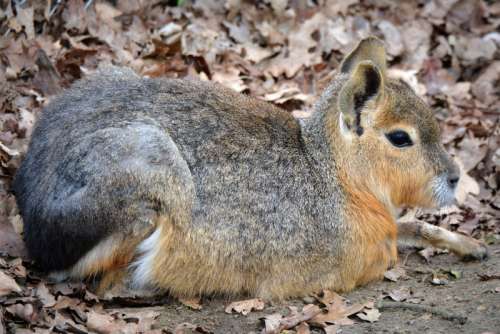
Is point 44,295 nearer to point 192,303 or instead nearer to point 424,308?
point 192,303

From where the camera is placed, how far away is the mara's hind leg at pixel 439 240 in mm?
6223

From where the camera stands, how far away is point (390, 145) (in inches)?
225

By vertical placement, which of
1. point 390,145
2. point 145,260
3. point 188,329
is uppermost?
point 390,145

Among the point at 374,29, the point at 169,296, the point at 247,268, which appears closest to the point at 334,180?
the point at 247,268

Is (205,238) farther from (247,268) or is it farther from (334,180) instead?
(334,180)

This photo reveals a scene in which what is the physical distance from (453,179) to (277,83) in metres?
3.43

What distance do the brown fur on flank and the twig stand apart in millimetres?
374

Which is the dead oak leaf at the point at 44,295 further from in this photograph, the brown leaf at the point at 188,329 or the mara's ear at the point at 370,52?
the mara's ear at the point at 370,52

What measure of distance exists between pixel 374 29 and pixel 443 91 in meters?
1.33

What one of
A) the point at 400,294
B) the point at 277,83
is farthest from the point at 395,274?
the point at 277,83

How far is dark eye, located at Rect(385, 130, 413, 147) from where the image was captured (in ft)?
18.7

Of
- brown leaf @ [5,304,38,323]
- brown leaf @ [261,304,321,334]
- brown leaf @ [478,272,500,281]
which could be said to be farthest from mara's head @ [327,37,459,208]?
brown leaf @ [5,304,38,323]

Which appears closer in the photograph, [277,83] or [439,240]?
[439,240]

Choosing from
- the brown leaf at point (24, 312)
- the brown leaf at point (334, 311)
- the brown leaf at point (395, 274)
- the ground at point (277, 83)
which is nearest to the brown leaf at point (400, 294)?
the ground at point (277, 83)
